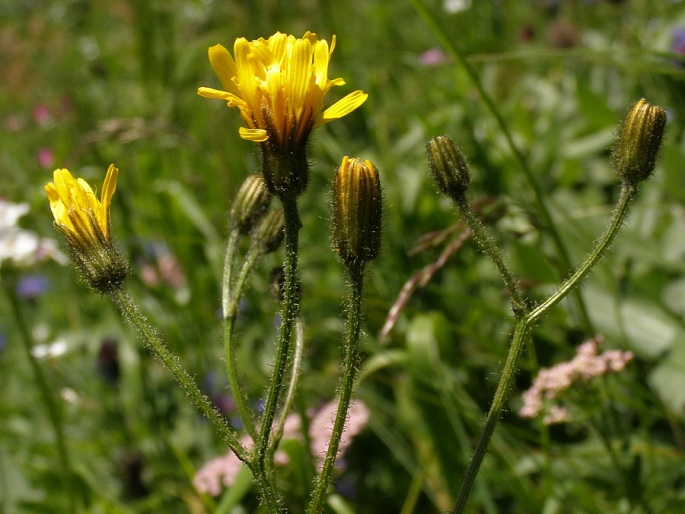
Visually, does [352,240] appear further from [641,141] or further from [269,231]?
[641,141]

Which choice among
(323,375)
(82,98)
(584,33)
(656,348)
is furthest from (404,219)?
(584,33)

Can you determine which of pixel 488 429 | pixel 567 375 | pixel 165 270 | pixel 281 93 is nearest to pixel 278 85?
pixel 281 93

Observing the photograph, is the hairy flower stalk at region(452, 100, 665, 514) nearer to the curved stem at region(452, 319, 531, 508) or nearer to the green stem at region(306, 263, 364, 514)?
the curved stem at region(452, 319, 531, 508)

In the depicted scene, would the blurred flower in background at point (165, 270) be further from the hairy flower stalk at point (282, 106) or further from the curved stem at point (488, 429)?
the curved stem at point (488, 429)

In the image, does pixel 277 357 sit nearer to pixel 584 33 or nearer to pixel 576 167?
pixel 576 167

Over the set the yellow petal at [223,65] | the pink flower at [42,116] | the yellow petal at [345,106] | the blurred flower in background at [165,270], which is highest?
the pink flower at [42,116]

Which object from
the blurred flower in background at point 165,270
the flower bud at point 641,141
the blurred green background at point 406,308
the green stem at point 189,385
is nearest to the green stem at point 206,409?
the green stem at point 189,385
